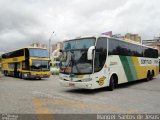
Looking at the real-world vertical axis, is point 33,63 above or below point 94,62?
below

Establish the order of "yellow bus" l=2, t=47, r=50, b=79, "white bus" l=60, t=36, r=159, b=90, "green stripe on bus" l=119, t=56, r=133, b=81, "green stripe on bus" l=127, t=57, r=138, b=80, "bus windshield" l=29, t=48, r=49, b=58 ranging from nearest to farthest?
"white bus" l=60, t=36, r=159, b=90 → "green stripe on bus" l=119, t=56, r=133, b=81 → "green stripe on bus" l=127, t=57, r=138, b=80 → "yellow bus" l=2, t=47, r=50, b=79 → "bus windshield" l=29, t=48, r=49, b=58

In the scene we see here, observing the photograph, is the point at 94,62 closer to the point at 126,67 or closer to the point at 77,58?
the point at 77,58

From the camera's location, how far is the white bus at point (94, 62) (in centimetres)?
1304

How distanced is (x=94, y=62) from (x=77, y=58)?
100 cm

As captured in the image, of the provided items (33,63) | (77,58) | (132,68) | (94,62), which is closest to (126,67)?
(132,68)

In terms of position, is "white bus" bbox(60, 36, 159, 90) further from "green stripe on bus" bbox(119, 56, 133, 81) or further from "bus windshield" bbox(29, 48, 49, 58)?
"bus windshield" bbox(29, 48, 49, 58)

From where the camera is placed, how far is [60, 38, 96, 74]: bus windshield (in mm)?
13086

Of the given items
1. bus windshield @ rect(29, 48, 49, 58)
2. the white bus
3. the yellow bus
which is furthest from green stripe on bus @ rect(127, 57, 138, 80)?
bus windshield @ rect(29, 48, 49, 58)

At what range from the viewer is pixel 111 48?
49.7 ft

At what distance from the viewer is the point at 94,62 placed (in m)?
13.1

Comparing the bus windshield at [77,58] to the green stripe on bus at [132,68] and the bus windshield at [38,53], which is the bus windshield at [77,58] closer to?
the green stripe on bus at [132,68]

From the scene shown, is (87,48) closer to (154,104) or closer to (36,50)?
(154,104)

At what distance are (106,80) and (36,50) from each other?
546 inches

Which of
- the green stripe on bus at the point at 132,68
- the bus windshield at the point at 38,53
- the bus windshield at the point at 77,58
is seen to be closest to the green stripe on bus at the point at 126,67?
the green stripe on bus at the point at 132,68
